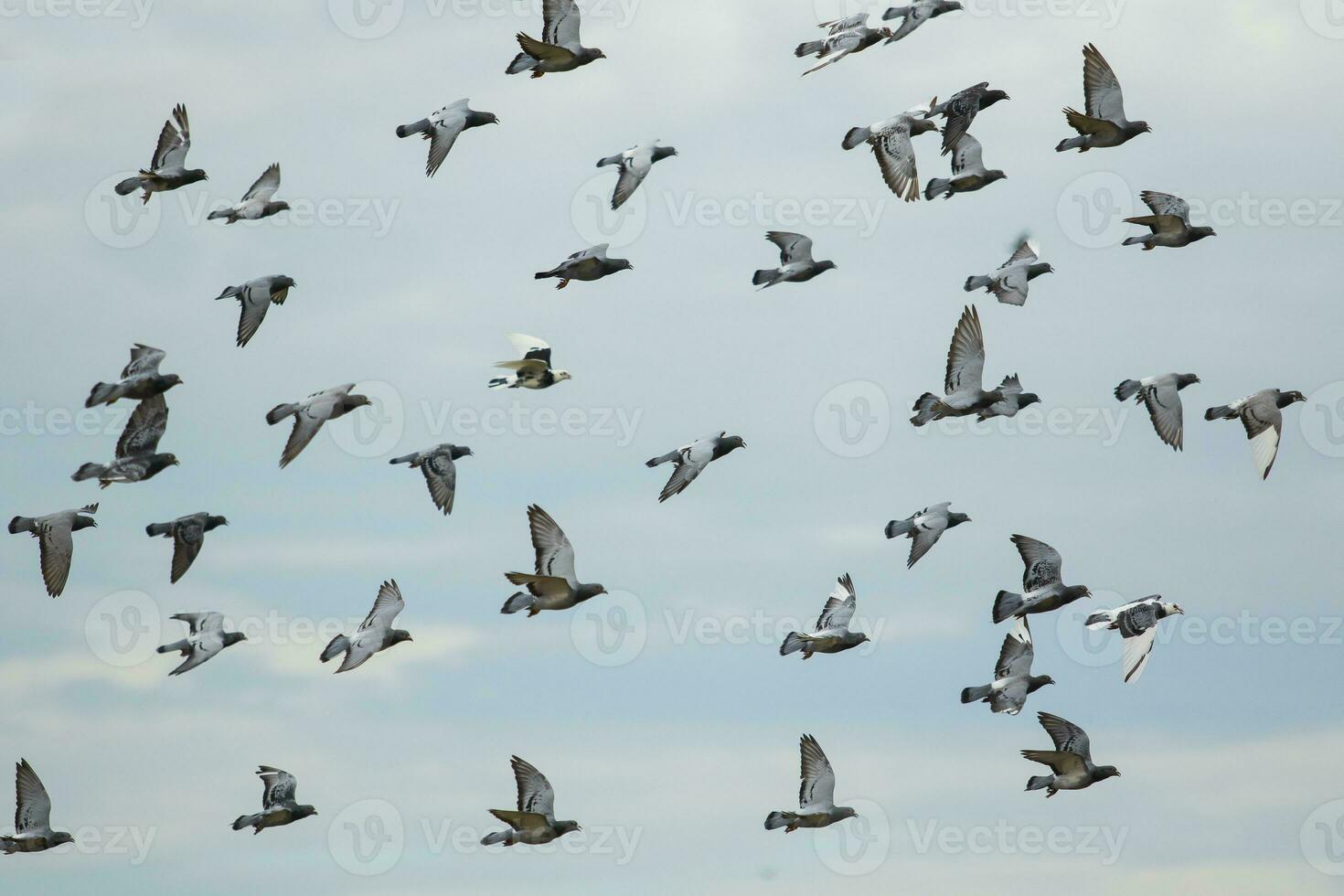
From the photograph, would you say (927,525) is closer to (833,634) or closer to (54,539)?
(833,634)

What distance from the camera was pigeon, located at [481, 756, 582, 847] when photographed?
47312 mm

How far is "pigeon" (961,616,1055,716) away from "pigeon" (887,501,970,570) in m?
2.93

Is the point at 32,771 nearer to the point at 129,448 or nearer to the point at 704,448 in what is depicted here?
the point at 129,448

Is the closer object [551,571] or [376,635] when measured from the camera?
[551,571]

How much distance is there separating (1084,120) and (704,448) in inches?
456

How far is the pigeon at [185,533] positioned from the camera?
1934 inches

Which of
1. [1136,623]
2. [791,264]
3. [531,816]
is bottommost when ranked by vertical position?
[531,816]

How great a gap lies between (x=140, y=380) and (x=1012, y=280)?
21.4 metres

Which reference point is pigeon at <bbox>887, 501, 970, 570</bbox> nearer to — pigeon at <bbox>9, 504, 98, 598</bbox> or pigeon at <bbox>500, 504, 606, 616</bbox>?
pigeon at <bbox>500, 504, 606, 616</bbox>

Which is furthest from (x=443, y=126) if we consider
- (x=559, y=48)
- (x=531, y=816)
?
(x=531, y=816)

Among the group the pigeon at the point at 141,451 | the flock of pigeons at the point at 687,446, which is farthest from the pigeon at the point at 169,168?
the pigeon at the point at 141,451

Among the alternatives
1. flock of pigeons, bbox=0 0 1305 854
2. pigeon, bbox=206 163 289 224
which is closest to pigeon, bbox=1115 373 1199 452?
flock of pigeons, bbox=0 0 1305 854

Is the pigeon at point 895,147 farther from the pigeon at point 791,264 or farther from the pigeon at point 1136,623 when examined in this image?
the pigeon at point 1136,623

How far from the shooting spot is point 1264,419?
5100cm
